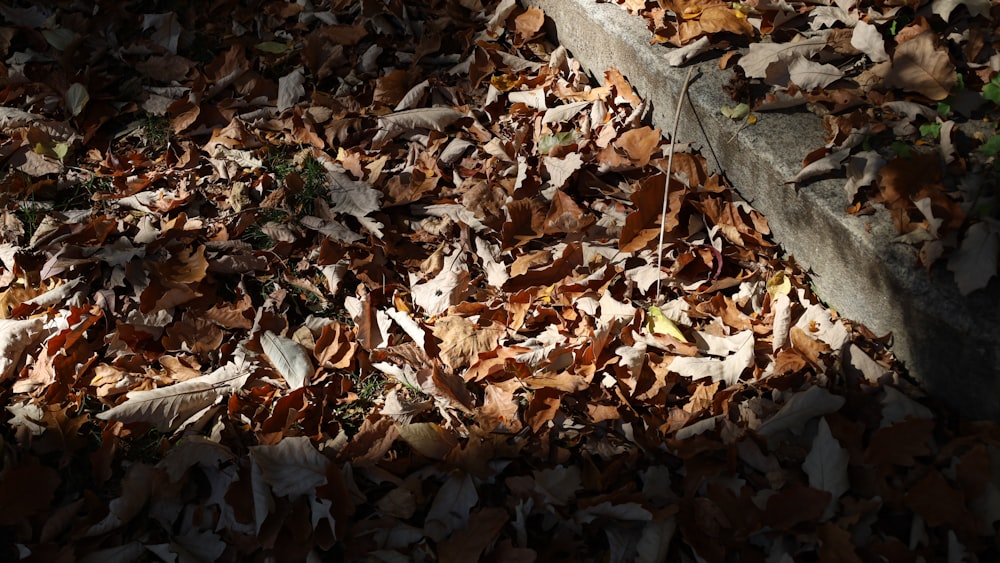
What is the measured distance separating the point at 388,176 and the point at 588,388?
1.17 meters

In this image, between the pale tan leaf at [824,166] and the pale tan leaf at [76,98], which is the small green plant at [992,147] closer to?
the pale tan leaf at [824,166]

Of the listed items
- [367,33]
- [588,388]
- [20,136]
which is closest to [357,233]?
[588,388]

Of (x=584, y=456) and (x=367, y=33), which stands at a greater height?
(x=367, y=33)

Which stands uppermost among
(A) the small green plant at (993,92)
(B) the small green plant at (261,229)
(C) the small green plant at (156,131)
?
(A) the small green plant at (993,92)

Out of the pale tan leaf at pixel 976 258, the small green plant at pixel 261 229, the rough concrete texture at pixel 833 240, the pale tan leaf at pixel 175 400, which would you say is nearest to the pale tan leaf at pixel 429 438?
the pale tan leaf at pixel 175 400

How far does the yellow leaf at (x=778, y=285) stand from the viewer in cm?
224

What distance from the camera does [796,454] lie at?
1900 millimetres

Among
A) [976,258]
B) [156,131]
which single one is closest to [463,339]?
[976,258]

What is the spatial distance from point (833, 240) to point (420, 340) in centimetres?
115

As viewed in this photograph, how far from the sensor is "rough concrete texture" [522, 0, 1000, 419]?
184 centimetres

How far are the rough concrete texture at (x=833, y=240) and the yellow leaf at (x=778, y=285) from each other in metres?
0.08

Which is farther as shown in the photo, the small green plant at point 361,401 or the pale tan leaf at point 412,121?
the pale tan leaf at point 412,121

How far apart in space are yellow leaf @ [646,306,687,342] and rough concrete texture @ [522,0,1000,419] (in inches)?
16.9

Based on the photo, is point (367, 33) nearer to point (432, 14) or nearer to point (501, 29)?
point (432, 14)
